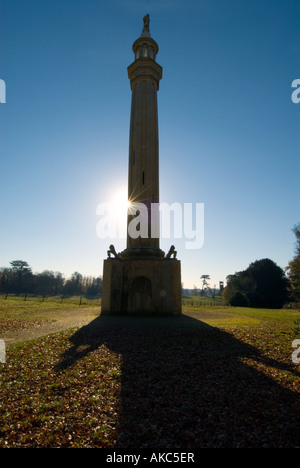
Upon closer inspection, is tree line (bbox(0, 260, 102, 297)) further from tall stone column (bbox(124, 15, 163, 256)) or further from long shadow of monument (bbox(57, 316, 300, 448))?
long shadow of monument (bbox(57, 316, 300, 448))

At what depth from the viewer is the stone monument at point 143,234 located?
2097 centimetres

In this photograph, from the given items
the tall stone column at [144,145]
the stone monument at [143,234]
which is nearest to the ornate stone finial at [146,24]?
the stone monument at [143,234]

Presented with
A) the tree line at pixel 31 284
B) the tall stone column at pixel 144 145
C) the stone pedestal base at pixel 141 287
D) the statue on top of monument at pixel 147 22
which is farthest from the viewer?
the tree line at pixel 31 284

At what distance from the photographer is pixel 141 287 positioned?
21312 millimetres

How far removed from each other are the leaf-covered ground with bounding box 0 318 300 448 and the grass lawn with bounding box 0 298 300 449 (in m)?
0.02

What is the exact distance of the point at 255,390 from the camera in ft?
23.3

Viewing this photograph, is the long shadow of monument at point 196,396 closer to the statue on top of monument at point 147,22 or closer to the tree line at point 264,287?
the statue on top of monument at point 147,22

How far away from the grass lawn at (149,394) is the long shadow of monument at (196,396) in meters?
0.02

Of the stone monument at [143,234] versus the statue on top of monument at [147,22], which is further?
the statue on top of monument at [147,22]

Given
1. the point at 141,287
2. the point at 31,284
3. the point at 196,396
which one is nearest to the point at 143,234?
the point at 141,287

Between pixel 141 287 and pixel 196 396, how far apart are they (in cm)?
1472

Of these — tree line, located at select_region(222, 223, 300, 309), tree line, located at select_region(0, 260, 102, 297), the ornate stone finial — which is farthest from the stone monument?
tree line, located at select_region(0, 260, 102, 297)
